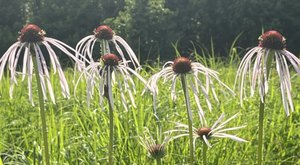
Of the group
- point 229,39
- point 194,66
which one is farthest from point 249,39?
point 194,66

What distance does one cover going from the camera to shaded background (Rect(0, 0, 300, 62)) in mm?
10953

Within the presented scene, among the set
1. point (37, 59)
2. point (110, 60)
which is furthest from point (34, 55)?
point (110, 60)

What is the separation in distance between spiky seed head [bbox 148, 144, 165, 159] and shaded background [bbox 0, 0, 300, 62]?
908 centimetres

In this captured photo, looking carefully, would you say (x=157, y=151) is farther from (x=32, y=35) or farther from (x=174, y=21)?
(x=174, y=21)

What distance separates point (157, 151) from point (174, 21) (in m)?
10.4

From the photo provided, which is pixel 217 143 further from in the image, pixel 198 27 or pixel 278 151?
pixel 198 27

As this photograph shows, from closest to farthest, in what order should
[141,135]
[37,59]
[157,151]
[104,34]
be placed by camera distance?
1. [37,59]
2. [157,151]
3. [104,34]
4. [141,135]

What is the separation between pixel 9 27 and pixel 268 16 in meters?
6.14

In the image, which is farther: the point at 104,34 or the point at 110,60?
the point at 104,34

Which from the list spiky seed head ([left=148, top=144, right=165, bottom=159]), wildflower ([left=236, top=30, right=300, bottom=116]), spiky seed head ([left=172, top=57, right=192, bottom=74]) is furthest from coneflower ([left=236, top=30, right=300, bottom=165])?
spiky seed head ([left=148, top=144, right=165, bottom=159])

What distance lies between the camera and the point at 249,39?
11.7 meters

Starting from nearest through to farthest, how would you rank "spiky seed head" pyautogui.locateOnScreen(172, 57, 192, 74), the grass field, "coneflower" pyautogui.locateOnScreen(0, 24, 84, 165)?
1. "coneflower" pyautogui.locateOnScreen(0, 24, 84, 165)
2. "spiky seed head" pyautogui.locateOnScreen(172, 57, 192, 74)
3. the grass field

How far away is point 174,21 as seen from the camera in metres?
11.7

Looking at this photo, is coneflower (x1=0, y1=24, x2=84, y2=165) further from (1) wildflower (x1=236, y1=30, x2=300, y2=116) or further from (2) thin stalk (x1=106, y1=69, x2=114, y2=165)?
(1) wildflower (x1=236, y1=30, x2=300, y2=116)
